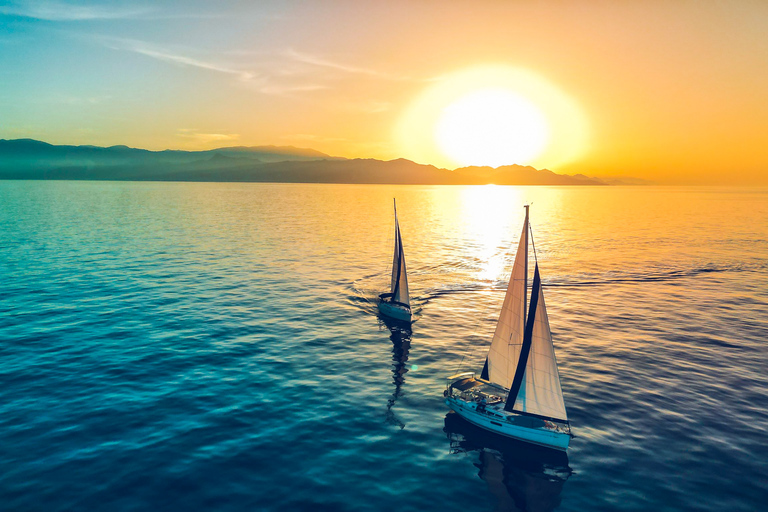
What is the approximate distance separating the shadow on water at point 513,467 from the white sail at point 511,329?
467cm

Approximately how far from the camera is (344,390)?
37.7 m

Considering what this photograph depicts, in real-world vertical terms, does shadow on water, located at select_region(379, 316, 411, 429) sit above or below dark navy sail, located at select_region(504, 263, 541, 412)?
below

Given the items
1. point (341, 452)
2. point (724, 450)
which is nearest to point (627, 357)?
point (724, 450)

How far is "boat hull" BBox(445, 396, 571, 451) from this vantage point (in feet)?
98.3

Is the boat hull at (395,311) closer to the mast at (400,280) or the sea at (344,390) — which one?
the mast at (400,280)

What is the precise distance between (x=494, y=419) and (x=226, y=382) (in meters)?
23.1

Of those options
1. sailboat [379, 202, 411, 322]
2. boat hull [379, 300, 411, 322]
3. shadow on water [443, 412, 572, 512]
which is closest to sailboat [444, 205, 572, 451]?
shadow on water [443, 412, 572, 512]

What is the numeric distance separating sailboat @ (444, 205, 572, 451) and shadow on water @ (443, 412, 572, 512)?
697 mm

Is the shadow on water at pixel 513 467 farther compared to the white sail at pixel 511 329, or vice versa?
the white sail at pixel 511 329

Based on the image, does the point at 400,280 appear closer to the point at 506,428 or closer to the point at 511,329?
the point at 511,329

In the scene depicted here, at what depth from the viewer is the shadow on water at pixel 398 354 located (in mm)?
34656

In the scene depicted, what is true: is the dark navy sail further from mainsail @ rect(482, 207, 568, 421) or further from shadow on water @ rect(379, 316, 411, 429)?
shadow on water @ rect(379, 316, 411, 429)

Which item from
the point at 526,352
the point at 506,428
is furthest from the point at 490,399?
the point at 526,352

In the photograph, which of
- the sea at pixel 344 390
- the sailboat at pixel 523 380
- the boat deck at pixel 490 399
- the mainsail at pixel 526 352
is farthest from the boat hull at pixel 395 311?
the mainsail at pixel 526 352
